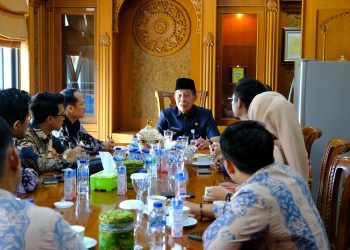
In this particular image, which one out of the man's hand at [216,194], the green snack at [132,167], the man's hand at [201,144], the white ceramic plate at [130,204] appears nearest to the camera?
the white ceramic plate at [130,204]

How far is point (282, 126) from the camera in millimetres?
2406

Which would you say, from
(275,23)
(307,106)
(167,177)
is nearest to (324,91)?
(307,106)

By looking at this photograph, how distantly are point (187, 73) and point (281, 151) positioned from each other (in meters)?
3.97

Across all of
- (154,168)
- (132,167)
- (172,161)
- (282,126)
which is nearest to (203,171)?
(172,161)

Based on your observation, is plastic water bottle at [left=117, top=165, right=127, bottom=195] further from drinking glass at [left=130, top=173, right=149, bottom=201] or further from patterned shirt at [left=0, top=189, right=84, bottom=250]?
patterned shirt at [left=0, top=189, right=84, bottom=250]

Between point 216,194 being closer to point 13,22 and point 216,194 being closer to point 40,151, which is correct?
point 40,151

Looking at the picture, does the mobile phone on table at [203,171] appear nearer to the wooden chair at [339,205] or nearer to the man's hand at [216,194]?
the man's hand at [216,194]

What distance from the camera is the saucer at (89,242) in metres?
1.58

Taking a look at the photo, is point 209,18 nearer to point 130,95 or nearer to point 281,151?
point 130,95

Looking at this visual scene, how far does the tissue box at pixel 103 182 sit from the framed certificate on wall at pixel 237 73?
396 centimetres

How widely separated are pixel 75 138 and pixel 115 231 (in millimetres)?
2353

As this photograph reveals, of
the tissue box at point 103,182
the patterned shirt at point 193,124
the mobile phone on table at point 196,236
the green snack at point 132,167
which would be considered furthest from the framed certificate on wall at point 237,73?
the mobile phone on table at point 196,236

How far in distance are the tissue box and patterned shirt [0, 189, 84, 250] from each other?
126cm

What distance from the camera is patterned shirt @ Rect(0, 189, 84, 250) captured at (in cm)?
109
